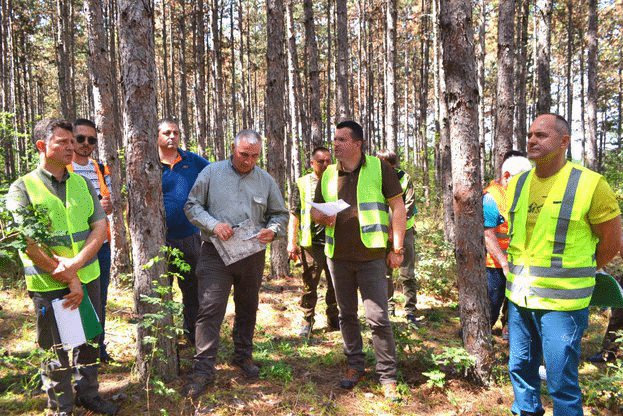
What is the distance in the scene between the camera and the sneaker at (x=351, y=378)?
3.90 m

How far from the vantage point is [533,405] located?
9.77 feet

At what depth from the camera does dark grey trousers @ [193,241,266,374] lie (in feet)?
12.2

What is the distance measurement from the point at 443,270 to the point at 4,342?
6587 millimetres

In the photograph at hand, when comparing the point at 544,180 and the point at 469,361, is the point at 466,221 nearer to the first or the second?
the point at 544,180

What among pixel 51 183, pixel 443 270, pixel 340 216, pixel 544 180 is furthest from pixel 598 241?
pixel 443 270

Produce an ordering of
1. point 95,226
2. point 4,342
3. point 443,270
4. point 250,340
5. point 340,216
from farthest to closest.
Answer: point 443,270
point 4,342
point 250,340
point 340,216
point 95,226

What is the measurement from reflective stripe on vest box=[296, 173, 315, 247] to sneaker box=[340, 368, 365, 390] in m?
1.56

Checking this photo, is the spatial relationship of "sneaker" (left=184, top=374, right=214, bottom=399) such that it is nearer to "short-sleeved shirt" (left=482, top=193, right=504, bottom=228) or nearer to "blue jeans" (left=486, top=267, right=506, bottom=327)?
"short-sleeved shirt" (left=482, top=193, right=504, bottom=228)

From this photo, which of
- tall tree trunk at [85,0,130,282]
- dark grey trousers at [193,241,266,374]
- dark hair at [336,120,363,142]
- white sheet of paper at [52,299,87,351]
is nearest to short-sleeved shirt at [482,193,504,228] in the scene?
dark hair at [336,120,363,142]

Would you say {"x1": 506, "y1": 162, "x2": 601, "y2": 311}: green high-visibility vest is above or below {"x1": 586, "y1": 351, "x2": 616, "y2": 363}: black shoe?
above

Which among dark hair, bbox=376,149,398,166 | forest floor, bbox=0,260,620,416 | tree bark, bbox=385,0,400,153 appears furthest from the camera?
tree bark, bbox=385,0,400,153

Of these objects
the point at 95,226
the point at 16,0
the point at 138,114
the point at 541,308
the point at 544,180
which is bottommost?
the point at 541,308

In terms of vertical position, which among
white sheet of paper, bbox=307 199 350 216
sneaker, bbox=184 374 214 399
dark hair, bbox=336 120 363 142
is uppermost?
dark hair, bbox=336 120 363 142

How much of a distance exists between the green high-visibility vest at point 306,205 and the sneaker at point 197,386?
74.6 inches
